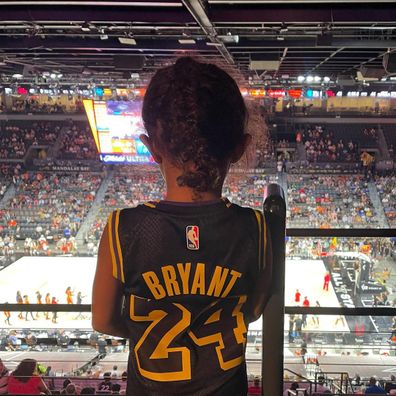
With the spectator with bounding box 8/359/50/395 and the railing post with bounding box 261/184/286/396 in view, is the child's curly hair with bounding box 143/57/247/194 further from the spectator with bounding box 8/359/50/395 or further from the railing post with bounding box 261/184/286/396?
the spectator with bounding box 8/359/50/395

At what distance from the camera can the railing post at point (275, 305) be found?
740mm

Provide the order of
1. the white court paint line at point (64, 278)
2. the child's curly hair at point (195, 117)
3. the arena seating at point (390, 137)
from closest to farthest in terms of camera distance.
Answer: the child's curly hair at point (195, 117) → the white court paint line at point (64, 278) → the arena seating at point (390, 137)

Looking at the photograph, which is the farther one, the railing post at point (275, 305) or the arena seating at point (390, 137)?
the arena seating at point (390, 137)

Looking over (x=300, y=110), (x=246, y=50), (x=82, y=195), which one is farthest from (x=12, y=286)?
(x=300, y=110)

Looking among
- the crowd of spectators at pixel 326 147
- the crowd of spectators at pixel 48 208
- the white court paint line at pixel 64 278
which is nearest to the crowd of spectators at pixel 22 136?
the crowd of spectators at pixel 48 208

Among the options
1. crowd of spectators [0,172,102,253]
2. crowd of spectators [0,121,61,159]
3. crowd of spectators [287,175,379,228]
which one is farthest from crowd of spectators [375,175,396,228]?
crowd of spectators [0,121,61,159]

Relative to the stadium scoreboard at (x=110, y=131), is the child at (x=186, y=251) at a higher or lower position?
lower

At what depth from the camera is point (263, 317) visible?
0.83 m

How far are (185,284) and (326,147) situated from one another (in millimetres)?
17729

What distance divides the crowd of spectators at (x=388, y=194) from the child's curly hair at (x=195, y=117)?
13989 millimetres

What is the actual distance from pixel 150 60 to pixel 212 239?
7.72 metres

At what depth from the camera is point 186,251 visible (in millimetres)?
649

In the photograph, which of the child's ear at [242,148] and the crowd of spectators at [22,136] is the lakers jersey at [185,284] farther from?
the crowd of spectators at [22,136]

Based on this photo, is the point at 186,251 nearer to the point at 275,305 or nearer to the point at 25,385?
the point at 275,305
